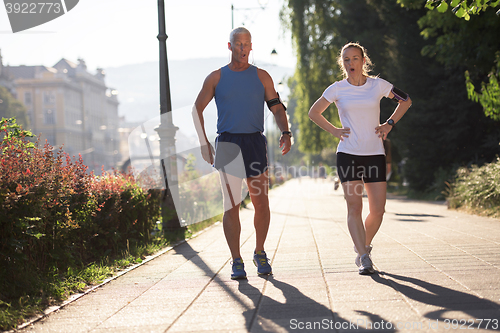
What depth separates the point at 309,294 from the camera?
13.5ft

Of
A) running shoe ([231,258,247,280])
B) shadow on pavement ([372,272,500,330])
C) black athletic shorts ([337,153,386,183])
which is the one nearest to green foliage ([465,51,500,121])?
black athletic shorts ([337,153,386,183])

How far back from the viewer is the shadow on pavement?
330cm

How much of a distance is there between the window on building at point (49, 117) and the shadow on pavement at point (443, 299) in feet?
346

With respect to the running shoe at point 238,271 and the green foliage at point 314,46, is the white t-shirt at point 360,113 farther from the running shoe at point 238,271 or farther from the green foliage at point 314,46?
the green foliage at point 314,46

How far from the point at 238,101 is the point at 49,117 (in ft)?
345

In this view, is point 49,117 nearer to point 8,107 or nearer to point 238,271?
point 8,107

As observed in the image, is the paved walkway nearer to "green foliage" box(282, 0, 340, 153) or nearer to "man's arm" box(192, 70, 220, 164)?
"man's arm" box(192, 70, 220, 164)

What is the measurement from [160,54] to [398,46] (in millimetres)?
14198

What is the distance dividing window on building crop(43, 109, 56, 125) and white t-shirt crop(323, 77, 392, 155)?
343ft

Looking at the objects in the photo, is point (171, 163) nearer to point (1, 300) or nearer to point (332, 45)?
point (1, 300)

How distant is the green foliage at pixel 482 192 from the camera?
1037 centimetres

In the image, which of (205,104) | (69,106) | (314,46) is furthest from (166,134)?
(69,106)

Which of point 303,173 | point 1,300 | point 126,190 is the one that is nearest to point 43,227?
point 1,300

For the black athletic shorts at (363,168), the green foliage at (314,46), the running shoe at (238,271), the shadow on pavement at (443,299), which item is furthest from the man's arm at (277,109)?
the green foliage at (314,46)
